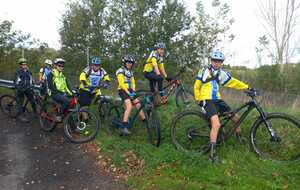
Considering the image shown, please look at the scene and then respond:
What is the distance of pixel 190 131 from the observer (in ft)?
24.3

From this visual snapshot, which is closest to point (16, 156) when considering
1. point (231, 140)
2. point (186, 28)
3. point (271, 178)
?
point (231, 140)

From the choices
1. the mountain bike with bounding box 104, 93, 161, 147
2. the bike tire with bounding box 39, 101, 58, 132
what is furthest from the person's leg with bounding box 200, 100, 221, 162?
the bike tire with bounding box 39, 101, 58, 132

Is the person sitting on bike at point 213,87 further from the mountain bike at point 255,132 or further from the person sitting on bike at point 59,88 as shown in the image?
the person sitting on bike at point 59,88

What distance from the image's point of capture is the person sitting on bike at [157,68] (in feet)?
31.2

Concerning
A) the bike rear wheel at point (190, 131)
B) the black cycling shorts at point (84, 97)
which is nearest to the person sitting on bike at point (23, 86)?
the black cycling shorts at point (84, 97)

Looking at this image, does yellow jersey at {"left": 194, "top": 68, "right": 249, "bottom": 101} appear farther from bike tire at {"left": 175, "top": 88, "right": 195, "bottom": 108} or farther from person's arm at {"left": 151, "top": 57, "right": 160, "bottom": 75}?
bike tire at {"left": 175, "top": 88, "right": 195, "bottom": 108}

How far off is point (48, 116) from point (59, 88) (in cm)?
83

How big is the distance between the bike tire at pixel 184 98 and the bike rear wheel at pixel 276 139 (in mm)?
2813

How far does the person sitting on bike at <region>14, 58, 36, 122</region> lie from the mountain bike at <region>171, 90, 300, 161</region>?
222 inches

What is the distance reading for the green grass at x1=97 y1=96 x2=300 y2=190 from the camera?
233 inches

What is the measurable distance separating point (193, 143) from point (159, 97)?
1992 millimetres

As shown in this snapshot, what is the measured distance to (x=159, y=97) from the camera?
30.2ft

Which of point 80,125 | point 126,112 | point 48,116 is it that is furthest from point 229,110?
point 48,116

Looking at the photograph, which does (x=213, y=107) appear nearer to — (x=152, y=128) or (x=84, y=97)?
(x=152, y=128)
